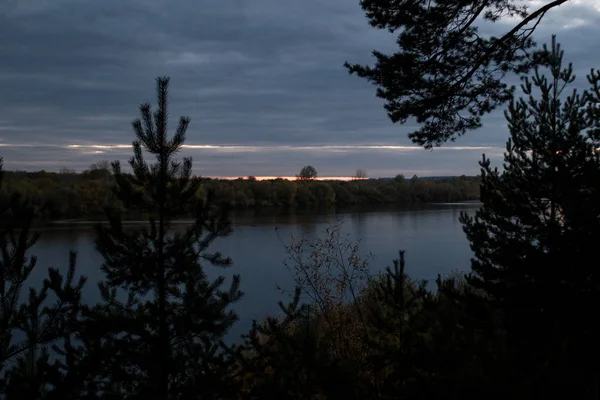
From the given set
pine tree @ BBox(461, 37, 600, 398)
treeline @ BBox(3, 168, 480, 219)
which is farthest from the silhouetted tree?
treeline @ BBox(3, 168, 480, 219)

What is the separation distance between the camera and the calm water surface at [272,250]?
13.2 meters

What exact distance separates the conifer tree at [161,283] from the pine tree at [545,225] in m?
1.67

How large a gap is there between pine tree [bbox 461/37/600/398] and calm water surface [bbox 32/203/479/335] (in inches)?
215

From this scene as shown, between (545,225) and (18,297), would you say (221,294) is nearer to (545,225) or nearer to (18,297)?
(18,297)

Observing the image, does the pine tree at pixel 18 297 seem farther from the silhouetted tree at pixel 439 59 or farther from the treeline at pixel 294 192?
the treeline at pixel 294 192

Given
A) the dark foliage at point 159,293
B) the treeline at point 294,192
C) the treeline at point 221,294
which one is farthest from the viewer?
the treeline at point 294,192

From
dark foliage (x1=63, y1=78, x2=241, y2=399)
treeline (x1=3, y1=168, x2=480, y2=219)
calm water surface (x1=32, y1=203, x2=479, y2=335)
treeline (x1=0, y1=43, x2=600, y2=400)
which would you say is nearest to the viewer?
treeline (x1=0, y1=43, x2=600, y2=400)

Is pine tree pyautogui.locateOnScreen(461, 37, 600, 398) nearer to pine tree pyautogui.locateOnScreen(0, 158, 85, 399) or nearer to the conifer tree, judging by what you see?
the conifer tree

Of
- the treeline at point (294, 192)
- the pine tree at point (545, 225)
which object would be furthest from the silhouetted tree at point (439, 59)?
the treeline at point (294, 192)

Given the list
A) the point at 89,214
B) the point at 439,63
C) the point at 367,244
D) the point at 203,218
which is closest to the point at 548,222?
the point at 203,218

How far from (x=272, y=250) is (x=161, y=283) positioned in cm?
1657

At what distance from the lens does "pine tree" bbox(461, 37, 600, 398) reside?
3.08m

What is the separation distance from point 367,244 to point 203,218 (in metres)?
17.6

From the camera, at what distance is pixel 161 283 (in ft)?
10.4
